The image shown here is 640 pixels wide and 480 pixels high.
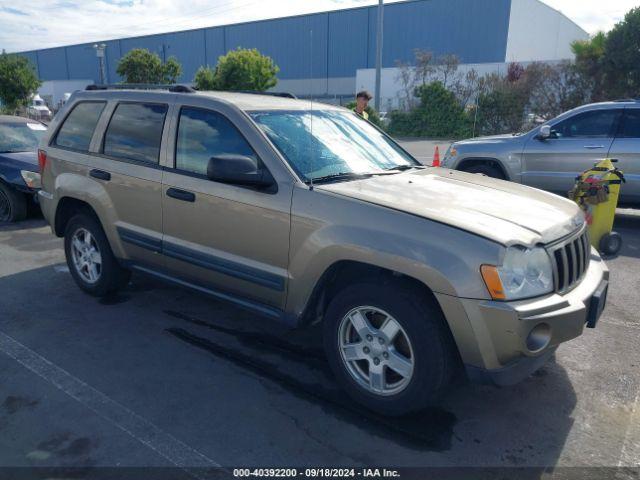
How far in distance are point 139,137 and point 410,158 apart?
90.8 inches

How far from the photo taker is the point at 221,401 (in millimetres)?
3340

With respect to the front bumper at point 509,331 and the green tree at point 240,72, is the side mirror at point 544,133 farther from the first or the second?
the green tree at point 240,72

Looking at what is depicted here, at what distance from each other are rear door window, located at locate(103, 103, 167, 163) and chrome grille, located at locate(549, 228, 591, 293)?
118 inches

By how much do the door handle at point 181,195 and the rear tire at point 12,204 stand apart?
208 inches

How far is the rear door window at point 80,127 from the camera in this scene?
16.0ft

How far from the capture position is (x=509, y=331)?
2689 millimetres

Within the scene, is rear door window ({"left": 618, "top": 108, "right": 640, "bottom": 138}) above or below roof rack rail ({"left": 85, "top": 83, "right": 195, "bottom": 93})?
below

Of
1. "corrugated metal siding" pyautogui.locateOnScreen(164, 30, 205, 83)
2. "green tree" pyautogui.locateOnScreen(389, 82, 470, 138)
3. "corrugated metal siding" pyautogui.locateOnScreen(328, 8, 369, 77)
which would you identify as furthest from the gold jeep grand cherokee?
"corrugated metal siding" pyautogui.locateOnScreen(164, 30, 205, 83)

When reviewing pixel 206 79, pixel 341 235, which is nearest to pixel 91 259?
pixel 341 235

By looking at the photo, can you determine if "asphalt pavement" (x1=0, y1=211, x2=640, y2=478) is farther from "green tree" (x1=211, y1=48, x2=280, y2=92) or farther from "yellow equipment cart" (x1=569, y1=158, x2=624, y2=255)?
"green tree" (x1=211, y1=48, x2=280, y2=92)

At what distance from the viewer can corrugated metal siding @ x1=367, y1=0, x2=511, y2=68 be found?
41.1 metres

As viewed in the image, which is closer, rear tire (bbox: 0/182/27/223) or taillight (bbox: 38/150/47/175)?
taillight (bbox: 38/150/47/175)

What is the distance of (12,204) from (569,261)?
7.88m

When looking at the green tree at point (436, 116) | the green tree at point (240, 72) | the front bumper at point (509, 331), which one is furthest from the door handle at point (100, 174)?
the green tree at point (436, 116)
